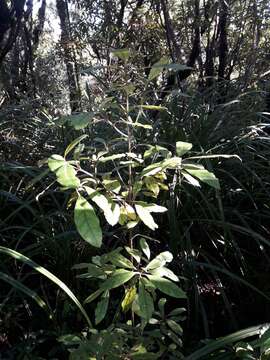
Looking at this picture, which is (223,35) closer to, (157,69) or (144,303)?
(157,69)

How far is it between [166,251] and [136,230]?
0.37 m

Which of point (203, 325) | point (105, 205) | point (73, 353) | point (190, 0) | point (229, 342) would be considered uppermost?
point (190, 0)

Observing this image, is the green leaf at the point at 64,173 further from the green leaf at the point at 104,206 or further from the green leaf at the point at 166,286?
the green leaf at the point at 166,286

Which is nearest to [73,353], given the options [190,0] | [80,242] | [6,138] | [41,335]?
[41,335]

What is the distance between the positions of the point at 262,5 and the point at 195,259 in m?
5.21

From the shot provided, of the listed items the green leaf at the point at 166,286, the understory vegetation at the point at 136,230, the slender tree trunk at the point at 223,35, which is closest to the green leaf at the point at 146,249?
the understory vegetation at the point at 136,230

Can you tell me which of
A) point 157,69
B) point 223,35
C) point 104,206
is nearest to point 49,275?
point 104,206

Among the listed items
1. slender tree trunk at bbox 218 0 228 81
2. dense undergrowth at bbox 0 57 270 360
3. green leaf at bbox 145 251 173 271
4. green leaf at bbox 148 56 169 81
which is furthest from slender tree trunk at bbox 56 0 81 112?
green leaf at bbox 145 251 173 271

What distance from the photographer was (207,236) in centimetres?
233

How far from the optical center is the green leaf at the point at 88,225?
962 millimetres

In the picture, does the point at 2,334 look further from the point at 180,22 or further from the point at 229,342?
the point at 180,22

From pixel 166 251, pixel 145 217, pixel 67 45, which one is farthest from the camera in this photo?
pixel 67 45

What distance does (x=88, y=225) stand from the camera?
0.98 metres

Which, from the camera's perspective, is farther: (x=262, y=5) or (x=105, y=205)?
(x=262, y=5)
